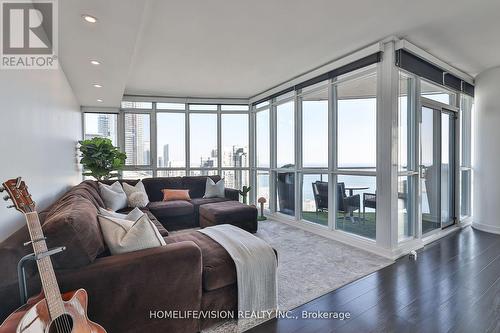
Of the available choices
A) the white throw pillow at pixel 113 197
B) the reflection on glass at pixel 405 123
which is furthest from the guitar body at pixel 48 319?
the reflection on glass at pixel 405 123

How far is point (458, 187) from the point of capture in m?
4.40

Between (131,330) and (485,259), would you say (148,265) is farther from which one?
(485,259)

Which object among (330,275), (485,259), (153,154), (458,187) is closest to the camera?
(330,275)

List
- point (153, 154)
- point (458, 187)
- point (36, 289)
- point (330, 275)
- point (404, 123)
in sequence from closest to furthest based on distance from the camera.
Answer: point (36, 289) < point (330, 275) < point (404, 123) < point (458, 187) < point (153, 154)

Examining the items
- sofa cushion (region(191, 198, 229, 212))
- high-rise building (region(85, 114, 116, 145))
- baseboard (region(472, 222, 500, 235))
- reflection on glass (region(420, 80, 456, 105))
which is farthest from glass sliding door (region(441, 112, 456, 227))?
high-rise building (region(85, 114, 116, 145))

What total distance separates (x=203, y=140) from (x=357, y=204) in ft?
12.8

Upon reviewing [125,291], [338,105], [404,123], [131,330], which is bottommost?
[131,330]

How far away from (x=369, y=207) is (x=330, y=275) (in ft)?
4.59

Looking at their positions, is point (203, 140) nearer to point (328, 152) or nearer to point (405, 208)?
point (328, 152)

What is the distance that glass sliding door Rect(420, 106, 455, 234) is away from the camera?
3.84 meters

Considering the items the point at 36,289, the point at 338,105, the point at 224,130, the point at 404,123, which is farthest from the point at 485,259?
the point at 224,130

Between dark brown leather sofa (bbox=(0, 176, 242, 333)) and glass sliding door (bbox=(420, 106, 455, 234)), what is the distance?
3.29 metres

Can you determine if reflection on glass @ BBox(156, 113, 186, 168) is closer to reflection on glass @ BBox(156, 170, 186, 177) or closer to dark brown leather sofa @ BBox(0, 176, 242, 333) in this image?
reflection on glass @ BBox(156, 170, 186, 177)

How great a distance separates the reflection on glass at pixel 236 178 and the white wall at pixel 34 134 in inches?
136
